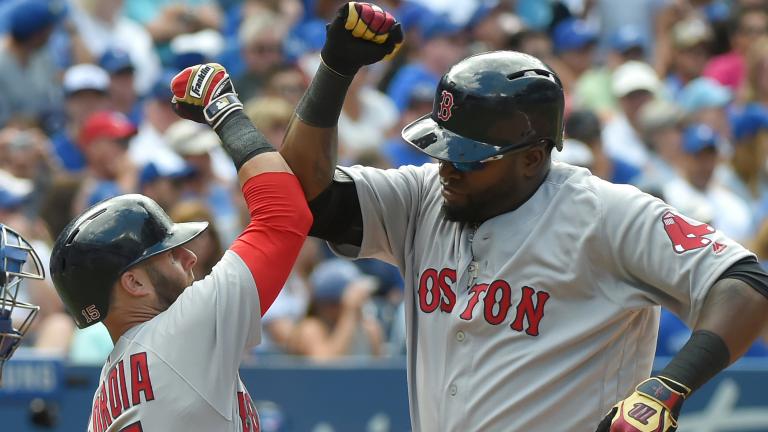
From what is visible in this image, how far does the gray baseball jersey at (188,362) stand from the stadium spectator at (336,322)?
3.70 m

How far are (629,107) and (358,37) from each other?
6.74m

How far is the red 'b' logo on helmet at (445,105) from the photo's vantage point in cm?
383

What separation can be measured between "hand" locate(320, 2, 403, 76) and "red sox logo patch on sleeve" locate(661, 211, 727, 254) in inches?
36.2

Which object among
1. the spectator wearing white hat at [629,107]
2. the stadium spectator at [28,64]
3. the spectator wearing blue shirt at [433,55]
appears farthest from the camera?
the spectator wearing blue shirt at [433,55]

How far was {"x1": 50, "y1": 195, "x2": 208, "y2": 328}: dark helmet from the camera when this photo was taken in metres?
3.47

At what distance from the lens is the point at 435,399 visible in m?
3.82

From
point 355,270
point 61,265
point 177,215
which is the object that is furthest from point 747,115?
point 61,265

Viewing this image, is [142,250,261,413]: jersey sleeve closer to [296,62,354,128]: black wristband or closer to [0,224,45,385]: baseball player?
[0,224,45,385]: baseball player

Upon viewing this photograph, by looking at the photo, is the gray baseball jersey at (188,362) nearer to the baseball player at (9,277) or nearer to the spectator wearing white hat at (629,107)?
the baseball player at (9,277)

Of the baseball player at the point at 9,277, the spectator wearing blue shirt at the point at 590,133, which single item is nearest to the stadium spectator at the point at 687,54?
the spectator wearing blue shirt at the point at 590,133

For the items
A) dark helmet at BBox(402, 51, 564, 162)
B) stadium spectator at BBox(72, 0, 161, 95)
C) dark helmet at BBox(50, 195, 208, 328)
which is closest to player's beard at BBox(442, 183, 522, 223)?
dark helmet at BBox(402, 51, 564, 162)

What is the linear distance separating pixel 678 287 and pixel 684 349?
0.18 m

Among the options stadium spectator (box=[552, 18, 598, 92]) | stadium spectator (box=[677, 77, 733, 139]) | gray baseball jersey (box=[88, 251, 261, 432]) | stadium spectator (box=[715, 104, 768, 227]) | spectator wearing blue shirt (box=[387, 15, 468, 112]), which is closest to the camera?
gray baseball jersey (box=[88, 251, 261, 432])

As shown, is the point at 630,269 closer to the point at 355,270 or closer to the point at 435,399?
the point at 435,399
